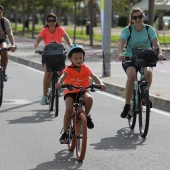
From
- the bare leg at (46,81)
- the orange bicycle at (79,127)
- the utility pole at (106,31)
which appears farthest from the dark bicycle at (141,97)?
the utility pole at (106,31)

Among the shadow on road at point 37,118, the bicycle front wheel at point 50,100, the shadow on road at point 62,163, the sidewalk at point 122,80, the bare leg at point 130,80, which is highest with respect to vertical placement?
the bare leg at point 130,80

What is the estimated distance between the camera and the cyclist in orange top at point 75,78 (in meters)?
8.34

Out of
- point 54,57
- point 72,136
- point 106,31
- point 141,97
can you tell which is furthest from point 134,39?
point 106,31

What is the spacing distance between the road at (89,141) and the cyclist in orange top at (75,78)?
17.2 inches

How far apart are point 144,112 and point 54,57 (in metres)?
2.85

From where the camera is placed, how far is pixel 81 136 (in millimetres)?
8031

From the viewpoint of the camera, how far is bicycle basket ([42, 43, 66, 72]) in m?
12.2

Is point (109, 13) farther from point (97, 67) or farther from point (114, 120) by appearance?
point (114, 120)

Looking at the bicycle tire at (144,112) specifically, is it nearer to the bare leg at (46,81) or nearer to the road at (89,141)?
the road at (89,141)

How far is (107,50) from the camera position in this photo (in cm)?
1877

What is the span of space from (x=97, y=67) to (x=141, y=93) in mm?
12385

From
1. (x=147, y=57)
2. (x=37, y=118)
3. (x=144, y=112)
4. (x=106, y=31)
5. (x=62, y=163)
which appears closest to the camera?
(x=62, y=163)

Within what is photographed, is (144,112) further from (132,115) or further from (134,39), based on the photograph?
(134,39)

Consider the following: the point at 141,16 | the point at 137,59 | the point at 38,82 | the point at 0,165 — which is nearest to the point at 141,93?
the point at 137,59
